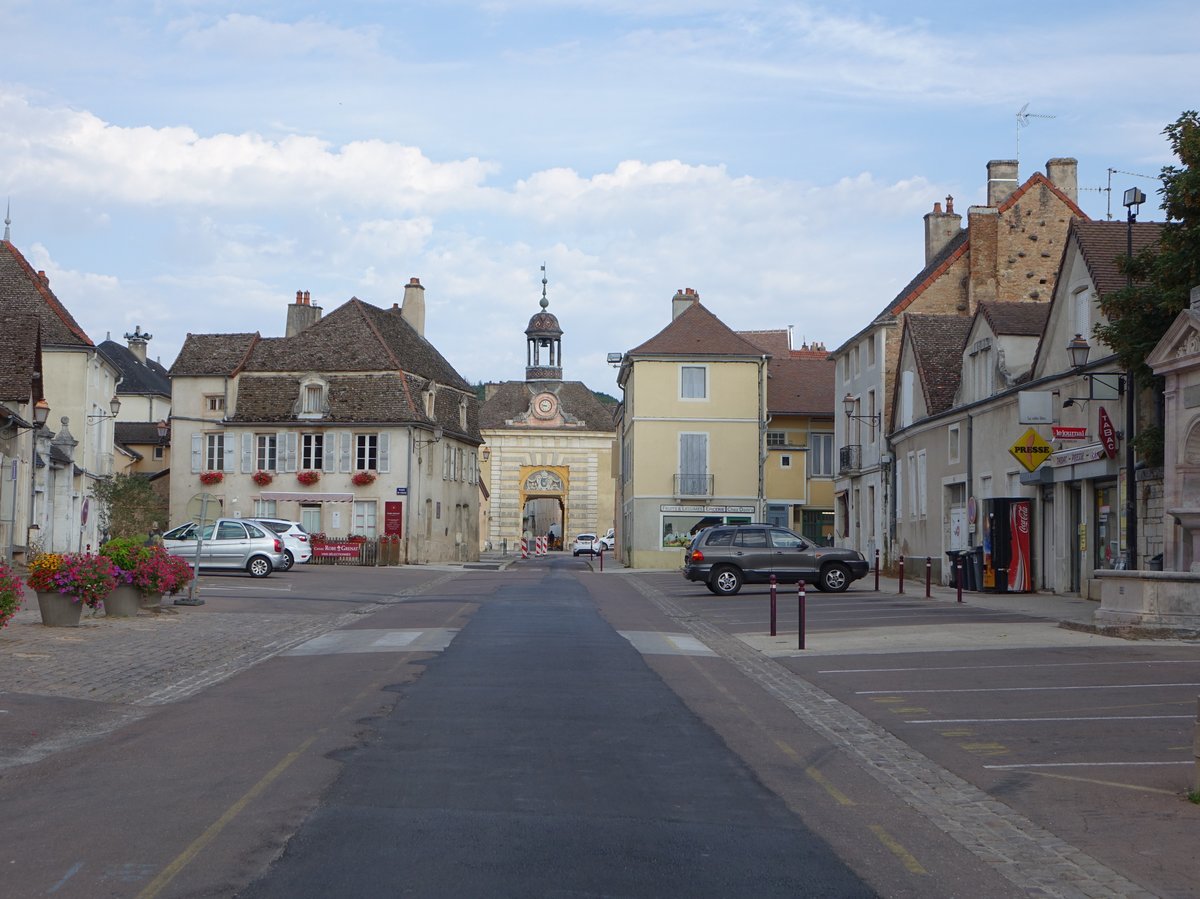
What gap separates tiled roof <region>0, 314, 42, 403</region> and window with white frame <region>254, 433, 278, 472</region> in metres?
21.8

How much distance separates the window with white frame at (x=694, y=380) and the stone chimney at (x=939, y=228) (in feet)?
35.2

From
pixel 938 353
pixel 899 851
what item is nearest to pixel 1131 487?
pixel 938 353

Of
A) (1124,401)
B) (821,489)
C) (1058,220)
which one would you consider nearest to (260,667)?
(1124,401)

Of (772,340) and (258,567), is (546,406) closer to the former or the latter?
(772,340)

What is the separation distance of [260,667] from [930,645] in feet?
29.9

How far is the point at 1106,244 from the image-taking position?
1178 inches

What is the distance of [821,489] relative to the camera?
2402 inches

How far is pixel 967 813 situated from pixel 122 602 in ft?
58.6

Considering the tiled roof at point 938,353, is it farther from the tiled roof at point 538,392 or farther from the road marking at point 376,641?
the tiled roof at point 538,392

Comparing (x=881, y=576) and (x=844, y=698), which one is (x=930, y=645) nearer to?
(x=844, y=698)

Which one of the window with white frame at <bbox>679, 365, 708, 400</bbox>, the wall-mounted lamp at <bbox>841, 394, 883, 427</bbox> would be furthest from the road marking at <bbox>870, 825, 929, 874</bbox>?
the window with white frame at <bbox>679, 365, 708, 400</bbox>

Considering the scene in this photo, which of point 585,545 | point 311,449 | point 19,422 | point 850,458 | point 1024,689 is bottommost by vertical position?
point 1024,689

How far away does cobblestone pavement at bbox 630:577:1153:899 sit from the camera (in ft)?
22.7

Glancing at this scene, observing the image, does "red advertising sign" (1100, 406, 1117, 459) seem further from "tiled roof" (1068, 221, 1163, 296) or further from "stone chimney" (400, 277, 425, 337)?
"stone chimney" (400, 277, 425, 337)
